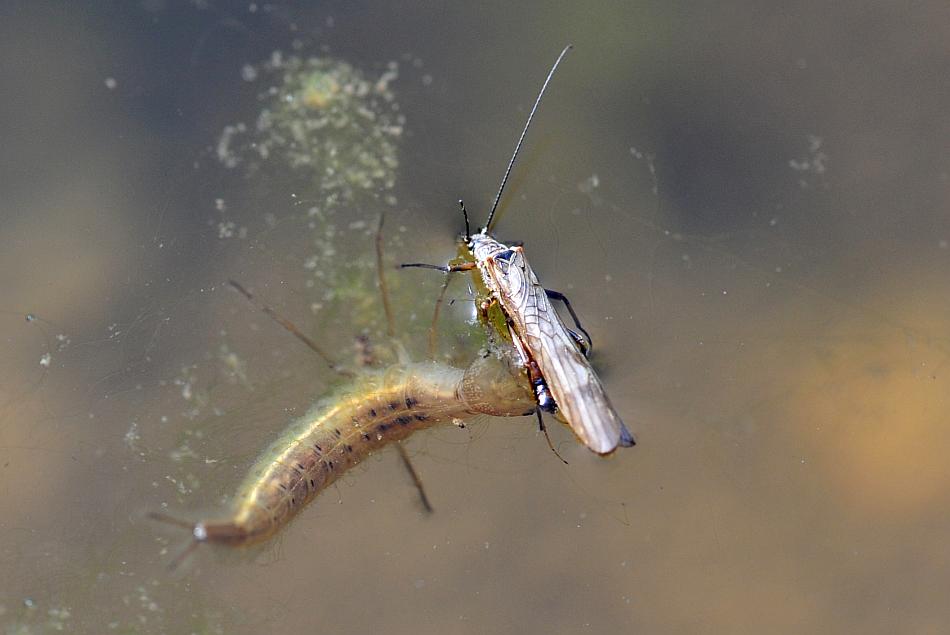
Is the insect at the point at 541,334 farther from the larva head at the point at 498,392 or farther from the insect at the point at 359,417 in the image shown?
the insect at the point at 359,417

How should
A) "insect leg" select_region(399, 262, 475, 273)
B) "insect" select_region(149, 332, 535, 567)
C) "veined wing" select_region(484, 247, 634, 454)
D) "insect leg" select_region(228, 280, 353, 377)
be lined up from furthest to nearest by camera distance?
"insect leg" select_region(399, 262, 475, 273) < "insect leg" select_region(228, 280, 353, 377) < "insect" select_region(149, 332, 535, 567) < "veined wing" select_region(484, 247, 634, 454)

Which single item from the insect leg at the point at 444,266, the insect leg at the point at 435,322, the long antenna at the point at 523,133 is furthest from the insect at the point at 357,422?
the long antenna at the point at 523,133

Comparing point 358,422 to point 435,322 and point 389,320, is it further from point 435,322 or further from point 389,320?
point 435,322

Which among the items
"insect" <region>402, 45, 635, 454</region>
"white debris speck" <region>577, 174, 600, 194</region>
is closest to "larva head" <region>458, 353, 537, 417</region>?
"insect" <region>402, 45, 635, 454</region>

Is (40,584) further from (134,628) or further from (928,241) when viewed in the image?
(928,241)

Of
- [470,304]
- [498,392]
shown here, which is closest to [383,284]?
[470,304]

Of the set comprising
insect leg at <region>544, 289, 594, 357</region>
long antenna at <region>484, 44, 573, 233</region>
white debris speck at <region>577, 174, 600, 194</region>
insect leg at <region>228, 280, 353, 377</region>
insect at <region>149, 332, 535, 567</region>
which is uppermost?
long antenna at <region>484, 44, 573, 233</region>

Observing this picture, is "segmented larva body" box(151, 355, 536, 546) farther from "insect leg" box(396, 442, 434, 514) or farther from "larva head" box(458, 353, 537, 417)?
"insect leg" box(396, 442, 434, 514)

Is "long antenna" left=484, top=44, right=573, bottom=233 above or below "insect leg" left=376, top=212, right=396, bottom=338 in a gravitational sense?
above

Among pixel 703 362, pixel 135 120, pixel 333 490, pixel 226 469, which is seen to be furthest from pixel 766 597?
pixel 135 120

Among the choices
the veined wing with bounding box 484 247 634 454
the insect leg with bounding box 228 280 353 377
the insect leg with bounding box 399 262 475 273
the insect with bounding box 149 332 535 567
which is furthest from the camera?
the insect leg with bounding box 399 262 475 273
